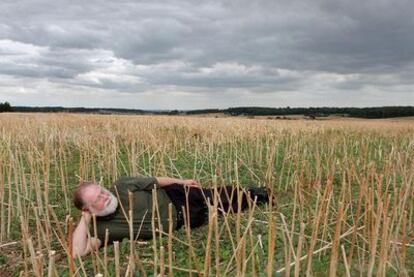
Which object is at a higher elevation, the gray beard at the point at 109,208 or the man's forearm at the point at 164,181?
the man's forearm at the point at 164,181

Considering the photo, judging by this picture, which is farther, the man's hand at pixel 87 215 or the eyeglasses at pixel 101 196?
the eyeglasses at pixel 101 196

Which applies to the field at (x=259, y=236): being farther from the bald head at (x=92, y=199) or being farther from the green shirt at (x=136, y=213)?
the bald head at (x=92, y=199)

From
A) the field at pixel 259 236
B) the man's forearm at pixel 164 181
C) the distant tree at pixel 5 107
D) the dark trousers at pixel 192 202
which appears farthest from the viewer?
the distant tree at pixel 5 107

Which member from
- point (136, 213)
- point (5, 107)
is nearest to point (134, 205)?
point (136, 213)

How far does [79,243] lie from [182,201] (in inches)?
58.9

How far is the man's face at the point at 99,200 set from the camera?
5.22 m

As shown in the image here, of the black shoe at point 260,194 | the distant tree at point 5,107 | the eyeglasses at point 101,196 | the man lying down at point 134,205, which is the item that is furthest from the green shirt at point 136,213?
the distant tree at point 5,107

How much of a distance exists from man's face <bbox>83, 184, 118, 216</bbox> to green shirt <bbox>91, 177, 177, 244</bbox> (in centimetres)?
9

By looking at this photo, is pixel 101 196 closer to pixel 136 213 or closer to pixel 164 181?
pixel 136 213

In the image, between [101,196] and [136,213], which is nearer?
[101,196]

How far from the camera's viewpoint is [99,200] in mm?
5316

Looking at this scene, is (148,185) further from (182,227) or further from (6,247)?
(6,247)

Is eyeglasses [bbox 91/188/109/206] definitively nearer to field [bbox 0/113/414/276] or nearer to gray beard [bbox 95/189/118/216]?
gray beard [bbox 95/189/118/216]

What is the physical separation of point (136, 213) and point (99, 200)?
598mm
